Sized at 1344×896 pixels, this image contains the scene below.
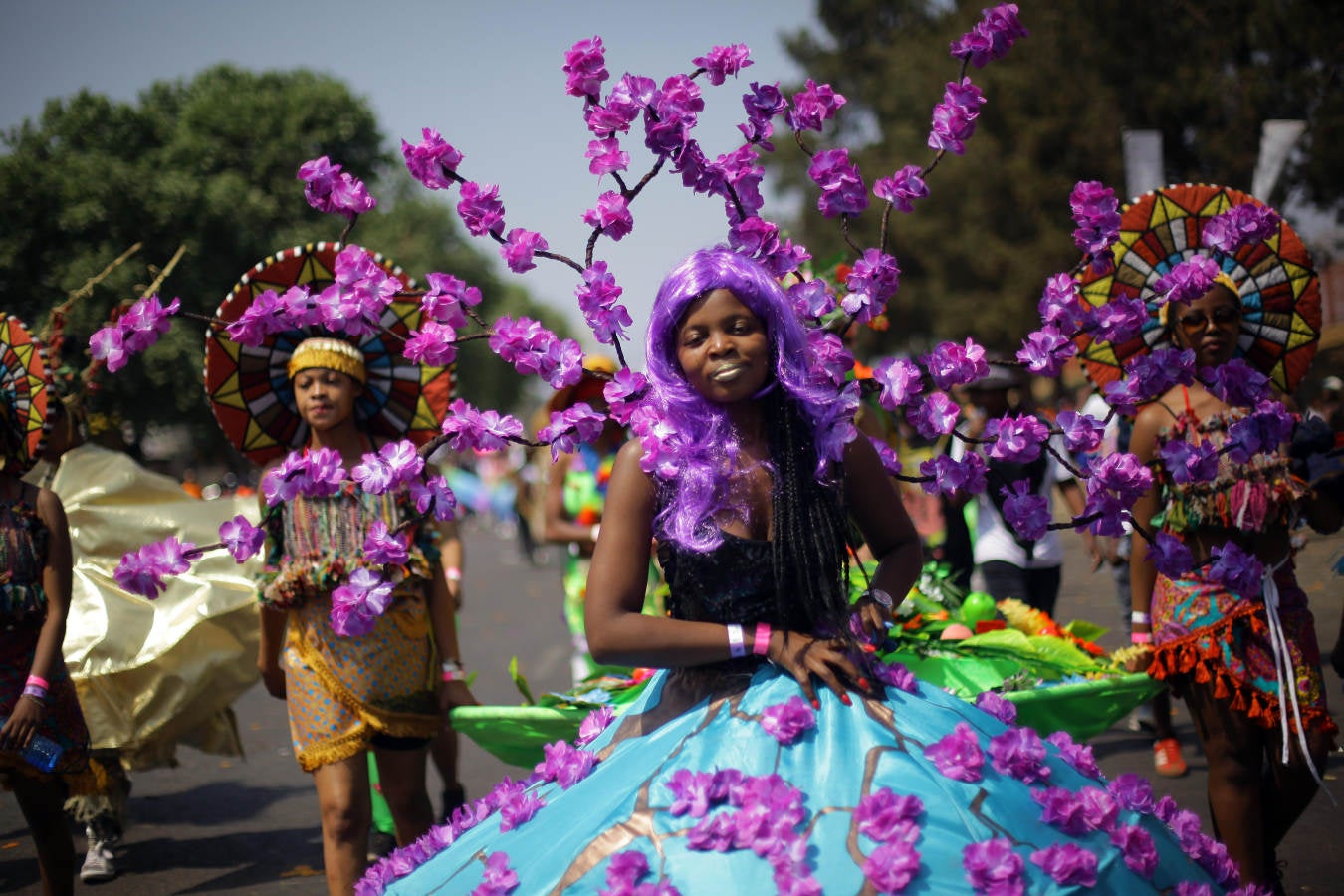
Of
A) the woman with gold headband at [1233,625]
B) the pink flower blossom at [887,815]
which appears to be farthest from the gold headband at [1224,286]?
the pink flower blossom at [887,815]

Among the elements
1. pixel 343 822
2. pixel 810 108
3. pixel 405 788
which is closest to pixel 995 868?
pixel 810 108

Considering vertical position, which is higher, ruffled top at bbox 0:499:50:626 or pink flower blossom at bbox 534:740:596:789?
ruffled top at bbox 0:499:50:626

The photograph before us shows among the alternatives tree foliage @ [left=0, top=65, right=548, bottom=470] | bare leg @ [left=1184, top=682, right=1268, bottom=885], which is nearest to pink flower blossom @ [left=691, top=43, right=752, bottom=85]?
bare leg @ [left=1184, top=682, right=1268, bottom=885]

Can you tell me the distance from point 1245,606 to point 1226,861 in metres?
1.44

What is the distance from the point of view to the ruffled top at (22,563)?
4457 millimetres

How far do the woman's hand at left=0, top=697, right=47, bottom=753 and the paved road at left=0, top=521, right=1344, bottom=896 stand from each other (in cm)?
151

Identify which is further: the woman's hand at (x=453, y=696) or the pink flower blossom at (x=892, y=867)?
the woman's hand at (x=453, y=696)

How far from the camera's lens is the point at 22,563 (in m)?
4.50

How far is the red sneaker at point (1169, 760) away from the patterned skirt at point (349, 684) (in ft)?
12.1

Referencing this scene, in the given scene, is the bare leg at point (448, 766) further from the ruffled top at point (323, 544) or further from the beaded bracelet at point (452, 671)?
the ruffled top at point (323, 544)

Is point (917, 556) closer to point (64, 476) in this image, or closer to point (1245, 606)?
point (1245, 606)

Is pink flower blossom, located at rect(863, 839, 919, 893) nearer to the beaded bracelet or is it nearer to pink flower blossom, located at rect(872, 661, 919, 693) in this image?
pink flower blossom, located at rect(872, 661, 919, 693)

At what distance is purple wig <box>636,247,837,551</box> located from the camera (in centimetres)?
295

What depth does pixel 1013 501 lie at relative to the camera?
3.45 meters
